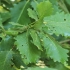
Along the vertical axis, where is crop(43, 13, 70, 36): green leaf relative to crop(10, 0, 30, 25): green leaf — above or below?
below

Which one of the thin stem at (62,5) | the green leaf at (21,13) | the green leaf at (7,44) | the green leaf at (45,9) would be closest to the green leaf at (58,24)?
the green leaf at (45,9)

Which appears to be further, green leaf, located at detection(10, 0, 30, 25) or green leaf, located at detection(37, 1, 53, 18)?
green leaf, located at detection(10, 0, 30, 25)

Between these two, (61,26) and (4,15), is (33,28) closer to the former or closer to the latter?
(61,26)

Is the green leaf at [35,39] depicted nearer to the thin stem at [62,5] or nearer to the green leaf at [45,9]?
the green leaf at [45,9]

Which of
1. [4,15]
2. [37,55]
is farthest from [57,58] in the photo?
[4,15]

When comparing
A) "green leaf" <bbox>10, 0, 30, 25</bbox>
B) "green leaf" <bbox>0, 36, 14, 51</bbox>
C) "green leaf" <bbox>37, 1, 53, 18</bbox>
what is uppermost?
"green leaf" <bbox>10, 0, 30, 25</bbox>

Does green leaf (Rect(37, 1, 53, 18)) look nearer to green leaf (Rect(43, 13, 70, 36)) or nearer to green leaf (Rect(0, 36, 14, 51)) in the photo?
green leaf (Rect(43, 13, 70, 36))

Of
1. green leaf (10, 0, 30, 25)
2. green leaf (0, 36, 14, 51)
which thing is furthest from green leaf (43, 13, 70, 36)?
green leaf (10, 0, 30, 25)
